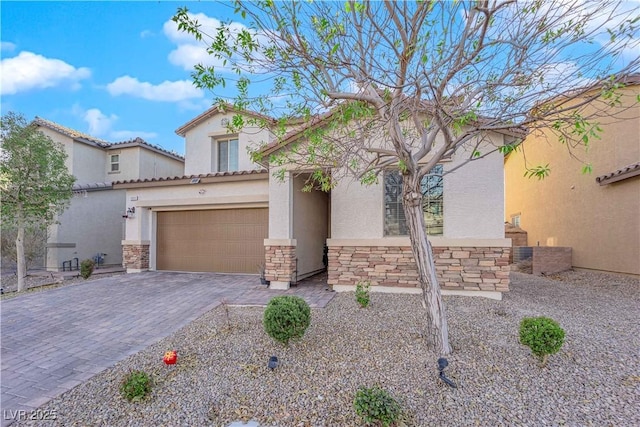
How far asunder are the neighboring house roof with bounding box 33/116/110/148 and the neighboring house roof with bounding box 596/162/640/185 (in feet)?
73.9

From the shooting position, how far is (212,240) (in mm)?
12047

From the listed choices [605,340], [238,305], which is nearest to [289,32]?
[238,305]

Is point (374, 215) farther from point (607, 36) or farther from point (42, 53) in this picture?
point (42, 53)

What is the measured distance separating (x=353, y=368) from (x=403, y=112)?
4241mm

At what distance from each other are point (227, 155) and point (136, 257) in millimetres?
5707

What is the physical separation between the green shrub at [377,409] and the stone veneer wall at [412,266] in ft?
16.4

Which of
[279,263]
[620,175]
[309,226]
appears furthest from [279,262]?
[620,175]

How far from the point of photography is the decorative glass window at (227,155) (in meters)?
14.3

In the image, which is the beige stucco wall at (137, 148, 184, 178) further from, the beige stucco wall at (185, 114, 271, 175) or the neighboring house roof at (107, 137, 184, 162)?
the beige stucco wall at (185, 114, 271, 175)

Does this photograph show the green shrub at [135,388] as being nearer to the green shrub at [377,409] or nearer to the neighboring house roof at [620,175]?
the green shrub at [377,409]

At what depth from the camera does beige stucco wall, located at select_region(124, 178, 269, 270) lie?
1112cm

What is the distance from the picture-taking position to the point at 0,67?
289 inches

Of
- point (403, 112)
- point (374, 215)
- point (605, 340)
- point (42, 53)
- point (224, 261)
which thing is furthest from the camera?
point (224, 261)

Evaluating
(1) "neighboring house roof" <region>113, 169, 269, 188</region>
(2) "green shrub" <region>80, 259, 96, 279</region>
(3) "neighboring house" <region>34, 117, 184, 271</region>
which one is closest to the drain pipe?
(1) "neighboring house roof" <region>113, 169, 269, 188</region>
